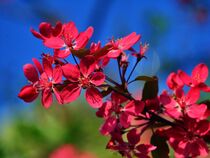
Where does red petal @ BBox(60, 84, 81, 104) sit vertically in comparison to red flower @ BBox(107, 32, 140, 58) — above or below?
below

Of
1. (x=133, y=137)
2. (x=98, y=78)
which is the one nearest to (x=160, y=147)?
(x=133, y=137)

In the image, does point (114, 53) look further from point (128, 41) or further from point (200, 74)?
point (200, 74)

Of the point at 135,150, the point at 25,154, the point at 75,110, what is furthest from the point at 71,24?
the point at 75,110

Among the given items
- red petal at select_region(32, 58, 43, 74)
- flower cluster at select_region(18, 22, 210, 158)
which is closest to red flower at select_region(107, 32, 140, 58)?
flower cluster at select_region(18, 22, 210, 158)

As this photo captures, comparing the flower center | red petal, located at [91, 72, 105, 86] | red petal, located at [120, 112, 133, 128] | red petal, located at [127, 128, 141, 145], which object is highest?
the flower center

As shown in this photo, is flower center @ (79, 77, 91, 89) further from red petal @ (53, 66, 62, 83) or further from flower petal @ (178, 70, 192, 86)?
flower petal @ (178, 70, 192, 86)

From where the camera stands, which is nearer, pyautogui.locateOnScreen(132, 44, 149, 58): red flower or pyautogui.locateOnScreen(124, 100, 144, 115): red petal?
pyautogui.locateOnScreen(124, 100, 144, 115): red petal

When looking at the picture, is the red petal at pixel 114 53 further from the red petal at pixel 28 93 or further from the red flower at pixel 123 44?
the red petal at pixel 28 93

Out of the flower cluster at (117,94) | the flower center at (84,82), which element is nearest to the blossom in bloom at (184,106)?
the flower cluster at (117,94)
